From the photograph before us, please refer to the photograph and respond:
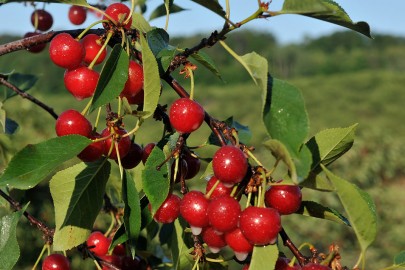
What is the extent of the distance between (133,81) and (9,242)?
0.27m

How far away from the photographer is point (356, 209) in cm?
53

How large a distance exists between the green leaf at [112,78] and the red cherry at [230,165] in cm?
11

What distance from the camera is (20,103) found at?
424 centimetres

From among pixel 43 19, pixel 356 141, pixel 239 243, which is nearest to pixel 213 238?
pixel 239 243

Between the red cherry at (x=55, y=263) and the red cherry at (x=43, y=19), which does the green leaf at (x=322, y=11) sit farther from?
the red cherry at (x=43, y=19)

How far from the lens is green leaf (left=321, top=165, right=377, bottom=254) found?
507 mm

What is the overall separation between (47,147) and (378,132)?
6.38 meters

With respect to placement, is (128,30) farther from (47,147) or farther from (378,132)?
(378,132)

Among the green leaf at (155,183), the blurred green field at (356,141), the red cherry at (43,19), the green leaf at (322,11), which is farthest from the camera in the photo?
the blurred green field at (356,141)

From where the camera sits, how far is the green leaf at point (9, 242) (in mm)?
686

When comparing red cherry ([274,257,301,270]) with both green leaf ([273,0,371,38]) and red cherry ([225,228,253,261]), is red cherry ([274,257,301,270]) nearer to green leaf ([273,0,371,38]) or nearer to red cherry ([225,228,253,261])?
red cherry ([225,228,253,261])

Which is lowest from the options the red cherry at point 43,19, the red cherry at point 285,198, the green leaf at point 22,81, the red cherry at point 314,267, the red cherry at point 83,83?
the green leaf at point 22,81

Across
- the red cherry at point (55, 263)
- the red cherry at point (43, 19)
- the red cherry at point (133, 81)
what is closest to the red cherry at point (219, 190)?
the red cherry at point (133, 81)

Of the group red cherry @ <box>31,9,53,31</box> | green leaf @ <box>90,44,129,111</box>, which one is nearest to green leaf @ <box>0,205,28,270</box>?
green leaf @ <box>90,44,129,111</box>
